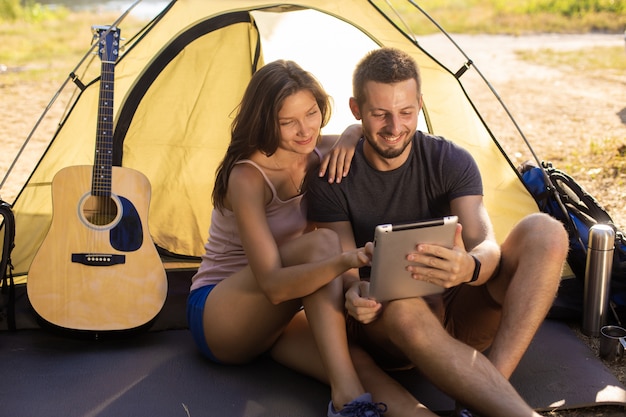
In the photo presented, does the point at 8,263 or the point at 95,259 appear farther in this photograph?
the point at 8,263

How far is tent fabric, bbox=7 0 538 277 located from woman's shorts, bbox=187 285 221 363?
898 millimetres

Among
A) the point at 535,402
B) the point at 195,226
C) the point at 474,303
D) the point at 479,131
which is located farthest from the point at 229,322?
the point at 479,131

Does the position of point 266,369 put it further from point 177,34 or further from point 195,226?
point 177,34

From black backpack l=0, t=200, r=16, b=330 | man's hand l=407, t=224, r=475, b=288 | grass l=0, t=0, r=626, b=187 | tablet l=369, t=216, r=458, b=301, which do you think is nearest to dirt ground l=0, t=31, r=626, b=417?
grass l=0, t=0, r=626, b=187

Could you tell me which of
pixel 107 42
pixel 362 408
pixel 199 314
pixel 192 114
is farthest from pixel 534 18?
pixel 362 408

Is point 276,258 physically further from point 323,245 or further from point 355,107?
point 355,107

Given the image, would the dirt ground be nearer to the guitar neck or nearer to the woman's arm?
the guitar neck

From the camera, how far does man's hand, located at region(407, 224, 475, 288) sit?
225 cm

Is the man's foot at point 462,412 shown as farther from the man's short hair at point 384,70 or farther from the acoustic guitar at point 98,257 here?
the acoustic guitar at point 98,257

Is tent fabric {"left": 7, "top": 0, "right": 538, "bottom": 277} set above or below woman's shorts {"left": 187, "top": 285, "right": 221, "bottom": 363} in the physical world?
above

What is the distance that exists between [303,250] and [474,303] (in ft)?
1.90

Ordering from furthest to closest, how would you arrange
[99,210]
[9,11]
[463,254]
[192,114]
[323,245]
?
[9,11], [192,114], [99,210], [323,245], [463,254]

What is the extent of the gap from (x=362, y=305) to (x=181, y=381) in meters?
0.77

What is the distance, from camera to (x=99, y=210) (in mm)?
3133
